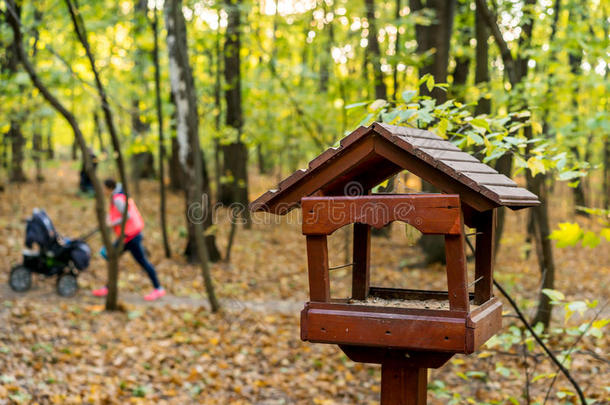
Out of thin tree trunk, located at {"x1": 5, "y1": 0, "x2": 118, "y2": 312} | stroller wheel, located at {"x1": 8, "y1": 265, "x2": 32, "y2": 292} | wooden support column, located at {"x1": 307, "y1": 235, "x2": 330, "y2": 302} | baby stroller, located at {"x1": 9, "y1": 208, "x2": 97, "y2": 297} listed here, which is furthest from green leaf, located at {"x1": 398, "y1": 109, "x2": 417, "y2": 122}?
stroller wheel, located at {"x1": 8, "y1": 265, "x2": 32, "y2": 292}

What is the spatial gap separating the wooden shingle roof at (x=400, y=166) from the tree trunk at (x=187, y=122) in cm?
575

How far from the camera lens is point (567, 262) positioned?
566 inches

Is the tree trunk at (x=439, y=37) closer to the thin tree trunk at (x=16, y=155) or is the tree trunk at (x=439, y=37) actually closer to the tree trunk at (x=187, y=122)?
the tree trunk at (x=187, y=122)

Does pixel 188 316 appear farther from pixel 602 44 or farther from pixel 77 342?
pixel 602 44

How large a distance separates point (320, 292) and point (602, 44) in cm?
492

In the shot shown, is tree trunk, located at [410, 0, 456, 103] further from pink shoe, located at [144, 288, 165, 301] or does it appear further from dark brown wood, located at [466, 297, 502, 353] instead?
pink shoe, located at [144, 288, 165, 301]

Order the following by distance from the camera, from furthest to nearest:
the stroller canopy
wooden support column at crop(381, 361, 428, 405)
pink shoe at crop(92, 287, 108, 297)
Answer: pink shoe at crop(92, 287, 108, 297) < the stroller canopy < wooden support column at crop(381, 361, 428, 405)

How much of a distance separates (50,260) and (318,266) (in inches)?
299

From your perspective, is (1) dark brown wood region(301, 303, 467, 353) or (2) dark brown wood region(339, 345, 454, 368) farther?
(2) dark brown wood region(339, 345, 454, 368)

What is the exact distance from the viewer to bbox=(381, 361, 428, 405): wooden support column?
8.46 ft

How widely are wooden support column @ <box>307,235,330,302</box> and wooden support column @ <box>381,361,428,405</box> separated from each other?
1.46ft

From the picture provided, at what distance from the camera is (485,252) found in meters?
2.85

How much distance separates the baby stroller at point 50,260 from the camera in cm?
880

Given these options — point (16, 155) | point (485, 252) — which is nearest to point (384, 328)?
point (485, 252)
